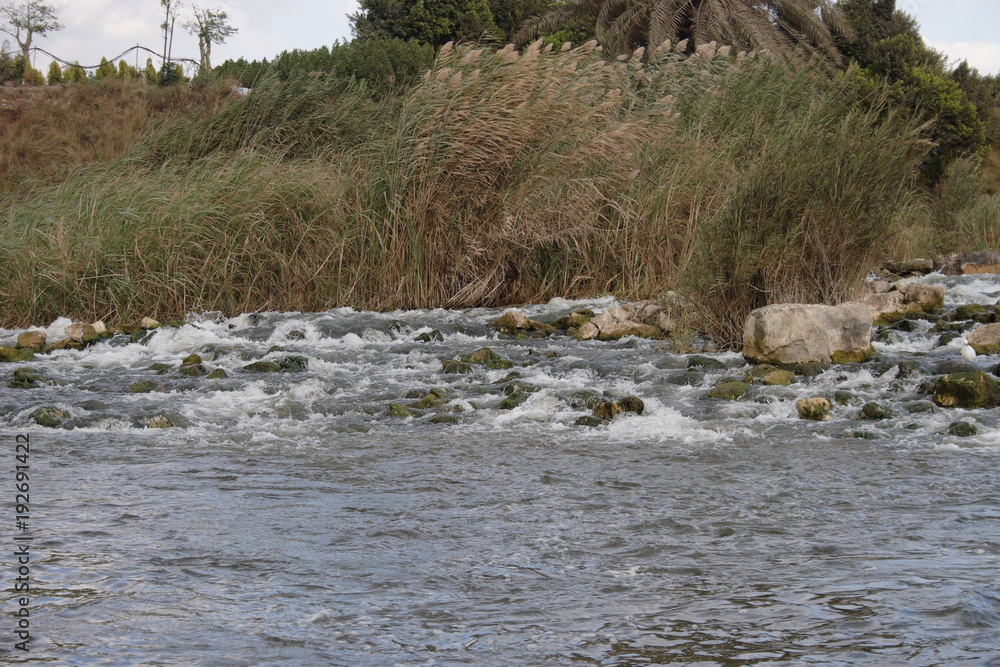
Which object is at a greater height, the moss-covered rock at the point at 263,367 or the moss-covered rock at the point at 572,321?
the moss-covered rock at the point at 572,321

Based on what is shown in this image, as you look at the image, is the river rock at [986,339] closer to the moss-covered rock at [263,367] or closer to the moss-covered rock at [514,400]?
the moss-covered rock at [514,400]

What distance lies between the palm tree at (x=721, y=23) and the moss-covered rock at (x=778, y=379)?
17076mm

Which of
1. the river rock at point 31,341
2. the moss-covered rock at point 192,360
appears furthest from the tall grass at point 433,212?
the moss-covered rock at point 192,360

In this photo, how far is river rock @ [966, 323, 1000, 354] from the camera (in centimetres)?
670

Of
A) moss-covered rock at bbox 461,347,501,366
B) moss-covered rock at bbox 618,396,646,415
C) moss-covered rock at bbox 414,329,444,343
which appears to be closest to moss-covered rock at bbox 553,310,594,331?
moss-covered rock at bbox 414,329,444,343

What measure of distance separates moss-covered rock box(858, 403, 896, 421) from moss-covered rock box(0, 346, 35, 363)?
241 inches

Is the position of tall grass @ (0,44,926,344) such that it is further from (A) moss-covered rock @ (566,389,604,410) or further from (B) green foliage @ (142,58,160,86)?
(B) green foliage @ (142,58,160,86)

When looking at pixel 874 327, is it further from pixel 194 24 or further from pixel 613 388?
pixel 194 24

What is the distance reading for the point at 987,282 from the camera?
10469mm

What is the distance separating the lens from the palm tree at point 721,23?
22.2m

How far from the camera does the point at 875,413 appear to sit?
5.07 m

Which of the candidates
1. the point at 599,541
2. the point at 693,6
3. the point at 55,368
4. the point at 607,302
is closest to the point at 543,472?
the point at 599,541

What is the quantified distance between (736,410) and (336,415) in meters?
2.34

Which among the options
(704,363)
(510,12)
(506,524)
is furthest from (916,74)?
(506,524)
